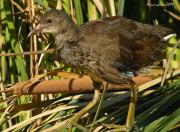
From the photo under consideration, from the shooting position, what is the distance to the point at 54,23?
2.37 meters

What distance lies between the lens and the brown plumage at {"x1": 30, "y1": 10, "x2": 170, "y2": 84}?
2275 mm

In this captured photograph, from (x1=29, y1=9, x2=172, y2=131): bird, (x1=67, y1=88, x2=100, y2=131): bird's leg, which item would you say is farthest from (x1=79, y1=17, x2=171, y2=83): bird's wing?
(x1=67, y1=88, x2=100, y2=131): bird's leg

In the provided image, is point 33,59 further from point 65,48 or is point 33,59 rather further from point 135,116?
point 135,116

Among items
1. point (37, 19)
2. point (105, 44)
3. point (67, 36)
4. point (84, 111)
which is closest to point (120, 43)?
point (105, 44)

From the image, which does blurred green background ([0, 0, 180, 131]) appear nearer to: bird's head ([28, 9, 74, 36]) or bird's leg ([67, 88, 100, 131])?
bird's head ([28, 9, 74, 36])

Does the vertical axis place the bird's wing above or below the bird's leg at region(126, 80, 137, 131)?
above

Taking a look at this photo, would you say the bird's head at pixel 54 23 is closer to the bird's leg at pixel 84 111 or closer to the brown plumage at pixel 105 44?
the brown plumage at pixel 105 44

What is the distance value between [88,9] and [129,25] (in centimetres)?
30

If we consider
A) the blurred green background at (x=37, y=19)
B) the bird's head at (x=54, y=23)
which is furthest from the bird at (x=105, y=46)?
the blurred green background at (x=37, y=19)

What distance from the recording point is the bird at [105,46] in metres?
2.28

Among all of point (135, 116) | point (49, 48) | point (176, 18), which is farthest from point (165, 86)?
point (49, 48)

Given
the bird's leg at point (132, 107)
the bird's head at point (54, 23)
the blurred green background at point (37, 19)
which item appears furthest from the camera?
the blurred green background at point (37, 19)

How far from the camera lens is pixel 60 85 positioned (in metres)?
2.43

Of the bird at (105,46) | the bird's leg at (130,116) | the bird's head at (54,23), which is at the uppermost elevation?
the bird's head at (54,23)
